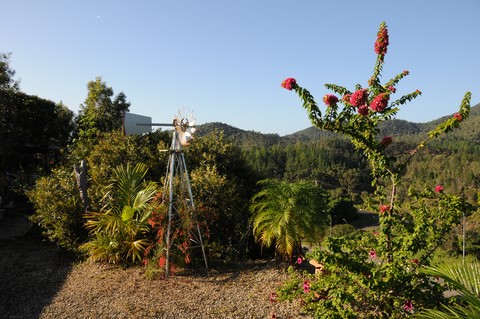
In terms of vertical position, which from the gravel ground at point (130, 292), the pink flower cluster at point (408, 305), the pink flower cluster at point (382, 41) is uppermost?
the pink flower cluster at point (382, 41)

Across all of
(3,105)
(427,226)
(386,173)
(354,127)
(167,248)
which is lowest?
(167,248)

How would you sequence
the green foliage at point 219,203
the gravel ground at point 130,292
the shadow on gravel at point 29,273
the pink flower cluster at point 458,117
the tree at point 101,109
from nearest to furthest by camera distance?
the pink flower cluster at point 458,117
the gravel ground at point 130,292
the shadow on gravel at point 29,273
the green foliage at point 219,203
the tree at point 101,109

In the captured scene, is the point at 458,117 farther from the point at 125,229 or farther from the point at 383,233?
the point at 125,229

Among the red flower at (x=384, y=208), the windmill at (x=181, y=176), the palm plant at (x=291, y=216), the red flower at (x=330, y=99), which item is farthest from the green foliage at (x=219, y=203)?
the red flower at (x=330, y=99)

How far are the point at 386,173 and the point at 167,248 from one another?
3.49 metres

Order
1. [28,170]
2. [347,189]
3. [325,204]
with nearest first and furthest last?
[325,204] < [28,170] < [347,189]

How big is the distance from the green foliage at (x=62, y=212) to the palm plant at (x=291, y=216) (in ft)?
12.4

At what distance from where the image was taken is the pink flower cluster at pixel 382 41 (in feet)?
12.6

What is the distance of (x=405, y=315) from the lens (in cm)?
366

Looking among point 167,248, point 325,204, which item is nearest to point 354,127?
point 325,204

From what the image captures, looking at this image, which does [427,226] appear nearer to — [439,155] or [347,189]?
[347,189]

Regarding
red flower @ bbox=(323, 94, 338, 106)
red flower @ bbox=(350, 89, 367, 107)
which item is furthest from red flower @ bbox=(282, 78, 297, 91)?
red flower @ bbox=(350, 89, 367, 107)

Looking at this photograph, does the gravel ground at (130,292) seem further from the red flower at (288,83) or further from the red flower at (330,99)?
the red flower at (288,83)

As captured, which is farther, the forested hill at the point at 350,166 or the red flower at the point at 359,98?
the forested hill at the point at 350,166
